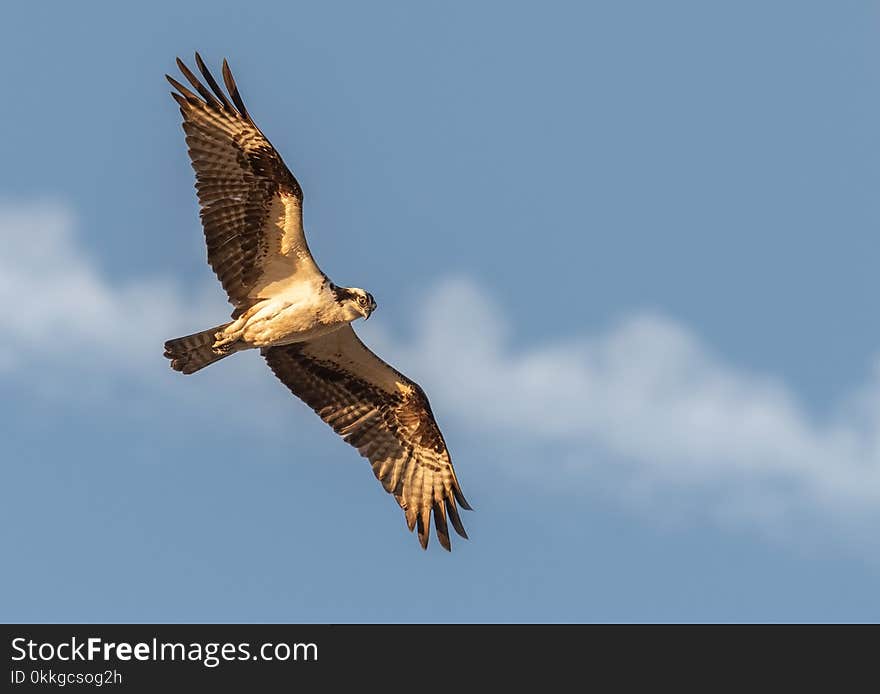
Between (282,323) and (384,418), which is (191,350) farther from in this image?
(384,418)

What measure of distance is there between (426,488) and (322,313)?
10.9 ft

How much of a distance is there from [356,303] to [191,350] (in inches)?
85.6

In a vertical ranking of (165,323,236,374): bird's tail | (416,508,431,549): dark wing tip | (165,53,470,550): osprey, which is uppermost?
(165,53,470,550): osprey

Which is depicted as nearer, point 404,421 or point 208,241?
point 208,241

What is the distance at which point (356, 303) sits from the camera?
71.4 feet

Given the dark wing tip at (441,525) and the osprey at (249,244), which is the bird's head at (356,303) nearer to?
the osprey at (249,244)

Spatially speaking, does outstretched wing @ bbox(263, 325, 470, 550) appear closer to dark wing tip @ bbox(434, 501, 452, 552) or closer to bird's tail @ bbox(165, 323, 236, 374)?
dark wing tip @ bbox(434, 501, 452, 552)

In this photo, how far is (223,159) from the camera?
71.3 ft

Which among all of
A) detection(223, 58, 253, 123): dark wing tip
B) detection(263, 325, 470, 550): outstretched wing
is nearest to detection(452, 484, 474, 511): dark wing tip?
detection(263, 325, 470, 550): outstretched wing

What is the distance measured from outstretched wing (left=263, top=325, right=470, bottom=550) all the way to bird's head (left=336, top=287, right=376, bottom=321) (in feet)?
5.98

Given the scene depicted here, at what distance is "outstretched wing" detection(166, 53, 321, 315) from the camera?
2167 cm
